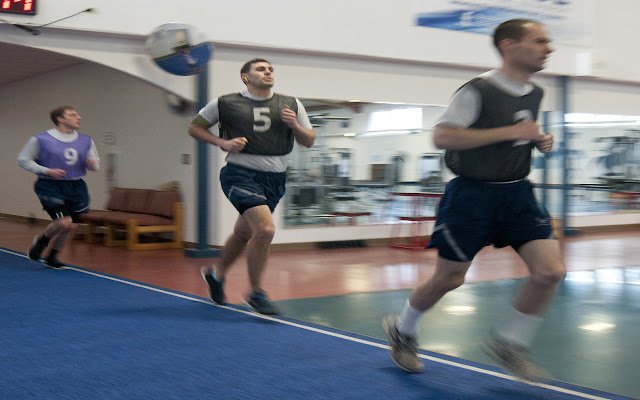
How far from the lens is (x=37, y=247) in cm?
796

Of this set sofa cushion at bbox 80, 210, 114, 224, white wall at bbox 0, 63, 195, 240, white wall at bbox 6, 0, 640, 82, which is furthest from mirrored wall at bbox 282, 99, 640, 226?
sofa cushion at bbox 80, 210, 114, 224

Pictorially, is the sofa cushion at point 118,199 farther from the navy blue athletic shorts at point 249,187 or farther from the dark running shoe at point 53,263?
the navy blue athletic shorts at point 249,187

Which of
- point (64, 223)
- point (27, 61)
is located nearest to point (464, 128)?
point (64, 223)

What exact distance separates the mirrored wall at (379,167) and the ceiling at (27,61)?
4043mm

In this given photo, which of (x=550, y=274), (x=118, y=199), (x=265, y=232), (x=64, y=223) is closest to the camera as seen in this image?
(x=550, y=274)

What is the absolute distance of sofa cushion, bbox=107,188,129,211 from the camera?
1183 centimetres

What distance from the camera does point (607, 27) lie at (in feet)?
42.7

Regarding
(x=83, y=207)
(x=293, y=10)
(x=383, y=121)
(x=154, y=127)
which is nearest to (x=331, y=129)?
(x=383, y=121)

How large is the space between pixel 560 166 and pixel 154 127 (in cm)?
616

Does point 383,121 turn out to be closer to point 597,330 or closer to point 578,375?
point 597,330

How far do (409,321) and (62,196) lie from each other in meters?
4.52

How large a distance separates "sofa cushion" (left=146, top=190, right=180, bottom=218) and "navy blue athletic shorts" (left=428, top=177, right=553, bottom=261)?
24.8 ft

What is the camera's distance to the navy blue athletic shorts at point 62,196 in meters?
7.37

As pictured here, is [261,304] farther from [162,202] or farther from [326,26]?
[162,202]
